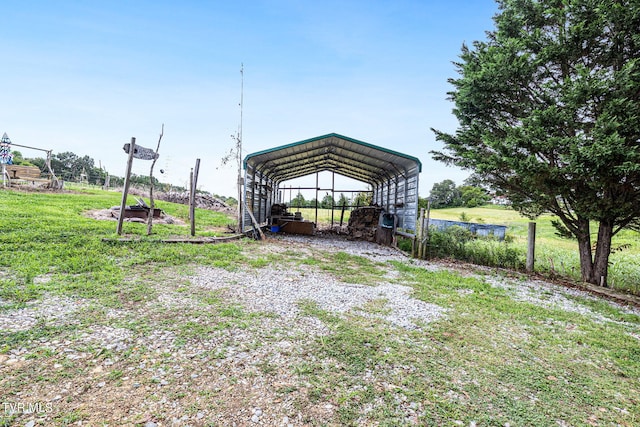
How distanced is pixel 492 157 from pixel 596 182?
191 cm

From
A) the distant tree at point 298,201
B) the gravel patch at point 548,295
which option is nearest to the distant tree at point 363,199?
the distant tree at point 298,201


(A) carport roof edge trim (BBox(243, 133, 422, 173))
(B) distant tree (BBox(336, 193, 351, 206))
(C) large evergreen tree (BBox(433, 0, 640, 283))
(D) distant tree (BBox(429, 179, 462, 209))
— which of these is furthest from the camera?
(D) distant tree (BBox(429, 179, 462, 209))

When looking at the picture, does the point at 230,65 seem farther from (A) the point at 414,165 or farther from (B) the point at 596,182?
(B) the point at 596,182

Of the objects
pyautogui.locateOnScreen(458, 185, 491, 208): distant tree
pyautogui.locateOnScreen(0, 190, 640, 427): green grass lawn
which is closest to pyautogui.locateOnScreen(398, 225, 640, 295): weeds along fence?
pyautogui.locateOnScreen(458, 185, 491, 208): distant tree

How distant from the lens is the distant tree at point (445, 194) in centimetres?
5025

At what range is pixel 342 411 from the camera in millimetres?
2023

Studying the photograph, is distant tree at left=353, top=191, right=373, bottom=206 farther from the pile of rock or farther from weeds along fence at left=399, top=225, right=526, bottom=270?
weeds along fence at left=399, top=225, right=526, bottom=270

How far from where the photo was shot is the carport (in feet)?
35.2

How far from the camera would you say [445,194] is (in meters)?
53.2

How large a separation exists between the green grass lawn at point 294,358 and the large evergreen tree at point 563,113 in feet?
8.50

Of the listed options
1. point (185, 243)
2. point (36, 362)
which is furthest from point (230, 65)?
point (36, 362)

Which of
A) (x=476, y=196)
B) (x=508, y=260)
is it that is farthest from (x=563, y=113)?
(x=508, y=260)

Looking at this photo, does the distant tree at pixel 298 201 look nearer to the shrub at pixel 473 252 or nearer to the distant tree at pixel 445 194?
the shrub at pixel 473 252

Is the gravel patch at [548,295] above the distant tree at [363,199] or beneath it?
beneath
